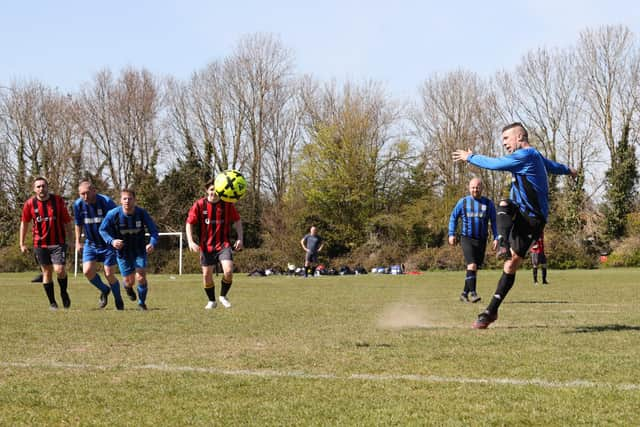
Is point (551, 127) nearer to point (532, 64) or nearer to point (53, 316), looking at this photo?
point (532, 64)

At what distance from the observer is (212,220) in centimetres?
1185

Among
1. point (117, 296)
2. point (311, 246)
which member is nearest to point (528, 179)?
point (117, 296)

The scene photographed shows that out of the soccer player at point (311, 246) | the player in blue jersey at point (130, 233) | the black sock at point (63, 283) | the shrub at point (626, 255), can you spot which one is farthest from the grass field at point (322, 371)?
the shrub at point (626, 255)

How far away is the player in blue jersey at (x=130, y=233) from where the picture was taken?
40.8 ft

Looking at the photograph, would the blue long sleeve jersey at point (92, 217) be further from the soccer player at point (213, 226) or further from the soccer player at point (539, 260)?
the soccer player at point (539, 260)

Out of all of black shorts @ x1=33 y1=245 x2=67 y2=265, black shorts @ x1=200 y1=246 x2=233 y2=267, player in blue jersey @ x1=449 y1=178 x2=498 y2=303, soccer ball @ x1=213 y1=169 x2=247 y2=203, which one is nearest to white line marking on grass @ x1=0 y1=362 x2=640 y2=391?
soccer ball @ x1=213 y1=169 x2=247 y2=203

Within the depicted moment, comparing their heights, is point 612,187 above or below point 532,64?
below

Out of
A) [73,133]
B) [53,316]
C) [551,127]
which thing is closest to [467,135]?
A: [551,127]

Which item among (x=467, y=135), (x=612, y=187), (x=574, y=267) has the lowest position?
(x=574, y=267)

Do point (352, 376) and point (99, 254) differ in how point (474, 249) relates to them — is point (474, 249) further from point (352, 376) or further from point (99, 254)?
point (352, 376)

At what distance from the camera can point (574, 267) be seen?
4222 cm

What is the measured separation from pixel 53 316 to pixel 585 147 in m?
41.7

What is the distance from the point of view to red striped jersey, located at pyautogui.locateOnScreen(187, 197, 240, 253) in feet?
38.8

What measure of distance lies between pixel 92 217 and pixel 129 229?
0.91m
